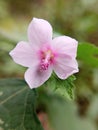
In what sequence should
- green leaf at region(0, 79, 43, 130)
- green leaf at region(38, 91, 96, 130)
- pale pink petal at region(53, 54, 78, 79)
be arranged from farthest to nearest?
green leaf at region(38, 91, 96, 130)
green leaf at region(0, 79, 43, 130)
pale pink petal at region(53, 54, 78, 79)

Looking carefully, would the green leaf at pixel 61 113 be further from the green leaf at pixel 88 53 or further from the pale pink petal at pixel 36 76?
the pale pink petal at pixel 36 76

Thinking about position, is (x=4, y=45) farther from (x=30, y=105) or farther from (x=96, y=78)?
(x=30, y=105)

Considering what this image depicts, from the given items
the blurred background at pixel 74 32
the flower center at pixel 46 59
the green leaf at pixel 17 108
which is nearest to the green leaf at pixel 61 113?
the blurred background at pixel 74 32

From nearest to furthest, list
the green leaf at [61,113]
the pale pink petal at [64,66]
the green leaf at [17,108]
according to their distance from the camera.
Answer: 1. the pale pink petal at [64,66]
2. the green leaf at [17,108]
3. the green leaf at [61,113]

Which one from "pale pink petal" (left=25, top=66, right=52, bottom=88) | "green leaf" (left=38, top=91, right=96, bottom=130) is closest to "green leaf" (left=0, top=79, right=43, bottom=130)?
"pale pink petal" (left=25, top=66, right=52, bottom=88)

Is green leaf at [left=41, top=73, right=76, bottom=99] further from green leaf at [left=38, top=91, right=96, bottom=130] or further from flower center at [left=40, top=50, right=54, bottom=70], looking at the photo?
green leaf at [left=38, top=91, right=96, bottom=130]

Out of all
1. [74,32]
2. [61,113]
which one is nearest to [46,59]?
[61,113]
